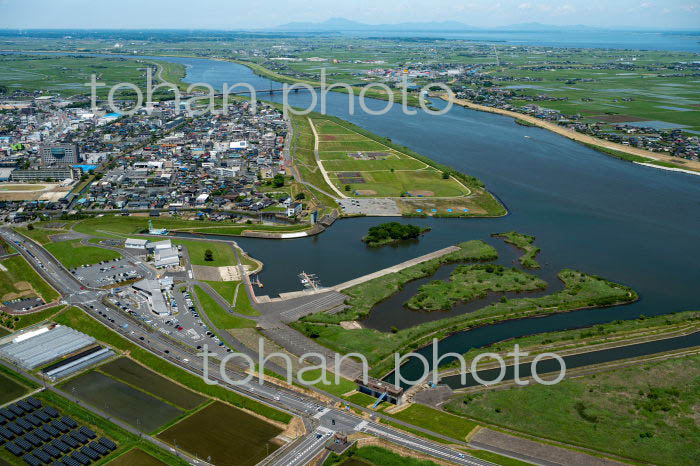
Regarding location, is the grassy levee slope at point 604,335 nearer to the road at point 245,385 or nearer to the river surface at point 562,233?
the river surface at point 562,233

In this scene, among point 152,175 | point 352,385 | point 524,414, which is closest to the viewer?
point 524,414

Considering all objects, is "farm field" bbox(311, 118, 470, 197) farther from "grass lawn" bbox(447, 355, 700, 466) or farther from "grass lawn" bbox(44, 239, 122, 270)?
"grass lawn" bbox(447, 355, 700, 466)

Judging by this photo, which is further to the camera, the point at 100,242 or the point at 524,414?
the point at 100,242

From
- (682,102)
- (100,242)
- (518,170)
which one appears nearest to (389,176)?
(518,170)

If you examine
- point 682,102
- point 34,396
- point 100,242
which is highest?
point 682,102

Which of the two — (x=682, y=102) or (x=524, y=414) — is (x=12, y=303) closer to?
(x=524, y=414)

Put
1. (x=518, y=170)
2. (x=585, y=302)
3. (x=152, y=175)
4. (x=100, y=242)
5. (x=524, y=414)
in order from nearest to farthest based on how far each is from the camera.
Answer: (x=524, y=414), (x=585, y=302), (x=100, y=242), (x=152, y=175), (x=518, y=170)

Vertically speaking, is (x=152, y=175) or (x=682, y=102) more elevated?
(x=682, y=102)
